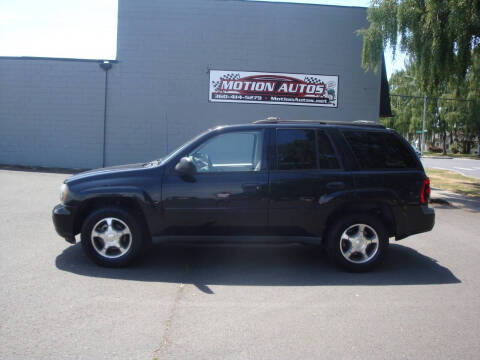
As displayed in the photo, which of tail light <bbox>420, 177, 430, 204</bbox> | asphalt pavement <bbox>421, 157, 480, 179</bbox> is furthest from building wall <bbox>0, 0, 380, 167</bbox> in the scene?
tail light <bbox>420, 177, 430, 204</bbox>

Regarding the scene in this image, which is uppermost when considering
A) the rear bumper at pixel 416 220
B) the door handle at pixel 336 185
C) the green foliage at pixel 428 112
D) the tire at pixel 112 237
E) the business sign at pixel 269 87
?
the green foliage at pixel 428 112

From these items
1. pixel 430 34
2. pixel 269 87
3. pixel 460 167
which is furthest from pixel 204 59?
pixel 460 167

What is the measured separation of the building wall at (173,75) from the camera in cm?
1688

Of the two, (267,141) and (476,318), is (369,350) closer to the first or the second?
(476,318)

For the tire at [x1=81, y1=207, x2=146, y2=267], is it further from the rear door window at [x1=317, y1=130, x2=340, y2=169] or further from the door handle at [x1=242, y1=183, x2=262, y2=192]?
the rear door window at [x1=317, y1=130, x2=340, y2=169]

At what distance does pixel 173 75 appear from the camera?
17.1 meters

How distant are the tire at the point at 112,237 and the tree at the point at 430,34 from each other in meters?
11.2

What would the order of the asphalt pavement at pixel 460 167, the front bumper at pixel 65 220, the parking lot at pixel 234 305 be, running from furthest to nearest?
the asphalt pavement at pixel 460 167, the front bumper at pixel 65 220, the parking lot at pixel 234 305

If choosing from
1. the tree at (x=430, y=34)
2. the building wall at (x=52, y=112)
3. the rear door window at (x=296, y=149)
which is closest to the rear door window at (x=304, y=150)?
the rear door window at (x=296, y=149)

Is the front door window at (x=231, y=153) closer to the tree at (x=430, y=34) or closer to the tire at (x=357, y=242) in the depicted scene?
the tire at (x=357, y=242)

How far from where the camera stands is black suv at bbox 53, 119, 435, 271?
5203mm

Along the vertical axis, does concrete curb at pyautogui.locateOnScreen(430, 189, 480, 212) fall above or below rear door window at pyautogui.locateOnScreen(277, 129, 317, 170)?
below

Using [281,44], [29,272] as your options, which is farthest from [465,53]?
[29,272]

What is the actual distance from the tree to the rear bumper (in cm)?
900
